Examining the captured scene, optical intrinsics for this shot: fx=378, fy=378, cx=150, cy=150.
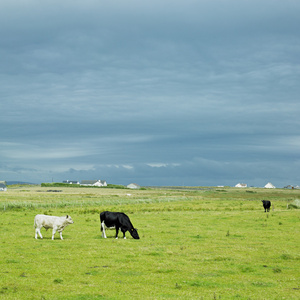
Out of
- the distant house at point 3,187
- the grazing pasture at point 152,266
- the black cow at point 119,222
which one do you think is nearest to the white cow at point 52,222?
the grazing pasture at point 152,266

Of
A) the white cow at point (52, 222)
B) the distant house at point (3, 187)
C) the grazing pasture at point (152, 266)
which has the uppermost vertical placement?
the distant house at point (3, 187)

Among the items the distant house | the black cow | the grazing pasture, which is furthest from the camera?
the distant house

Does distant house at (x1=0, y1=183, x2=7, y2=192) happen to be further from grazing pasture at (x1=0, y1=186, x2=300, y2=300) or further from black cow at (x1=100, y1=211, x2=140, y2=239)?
black cow at (x1=100, y1=211, x2=140, y2=239)

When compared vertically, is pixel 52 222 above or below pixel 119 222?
below

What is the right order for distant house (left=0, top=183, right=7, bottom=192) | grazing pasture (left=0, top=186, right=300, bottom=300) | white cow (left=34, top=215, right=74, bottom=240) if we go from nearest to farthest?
grazing pasture (left=0, top=186, right=300, bottom=300), white cow (left=34, top=215, right=74, bottom=240), distant house (left=0, top=183, right=7, bottom=192)

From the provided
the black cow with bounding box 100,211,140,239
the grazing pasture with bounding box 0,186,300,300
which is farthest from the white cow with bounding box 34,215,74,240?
the black cow with bounding box 100,211,140,239

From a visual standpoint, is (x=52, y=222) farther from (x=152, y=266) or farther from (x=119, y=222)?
(x=152, y=266)

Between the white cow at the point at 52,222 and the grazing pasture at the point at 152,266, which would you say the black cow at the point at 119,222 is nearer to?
the grazing pasture at the point at 152,266

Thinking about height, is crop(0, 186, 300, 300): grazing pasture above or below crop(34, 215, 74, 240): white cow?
below

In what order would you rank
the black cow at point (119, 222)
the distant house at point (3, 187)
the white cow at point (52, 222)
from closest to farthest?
the white cow at point (52, 222) < the black cow at point (119, 222) < the distant house at point (3, 187)

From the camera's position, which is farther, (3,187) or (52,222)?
(3,187)

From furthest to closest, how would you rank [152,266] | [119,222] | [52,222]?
1. [119,222]
2. [52,222]
3. [152,266]

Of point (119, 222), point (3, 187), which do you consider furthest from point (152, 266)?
point (3, 187)

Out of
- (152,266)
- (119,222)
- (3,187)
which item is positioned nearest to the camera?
(152,266)
